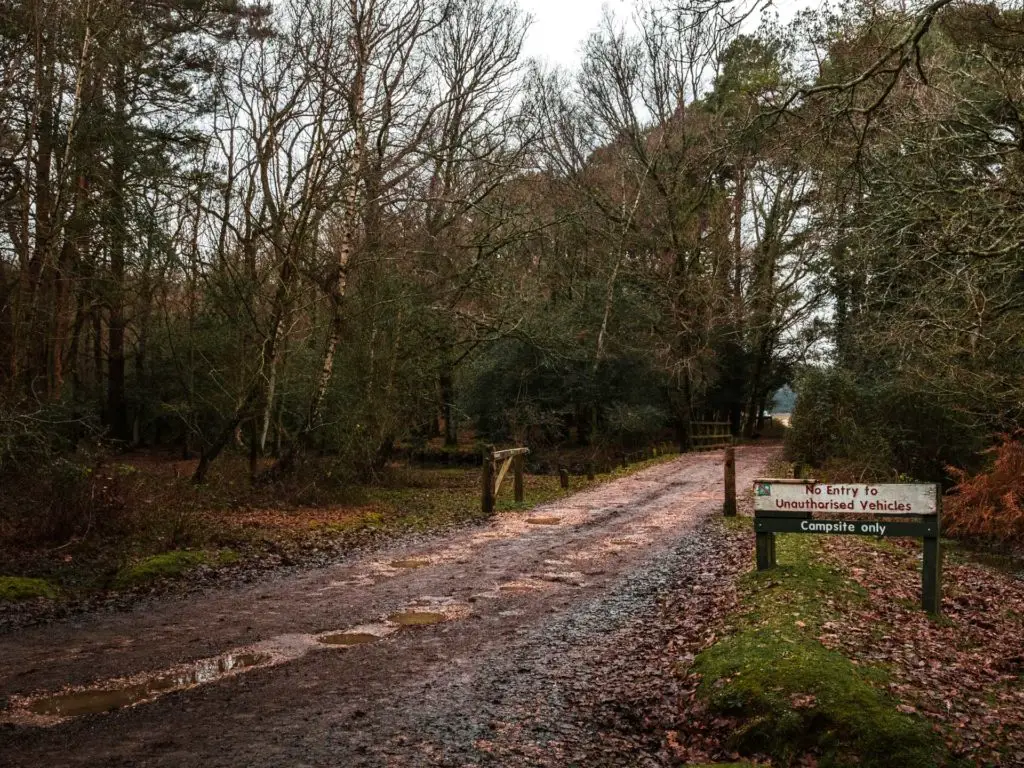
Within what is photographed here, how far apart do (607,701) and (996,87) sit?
10.8m

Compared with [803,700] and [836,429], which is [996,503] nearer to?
[836,429]

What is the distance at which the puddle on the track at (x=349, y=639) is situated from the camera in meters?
7.30

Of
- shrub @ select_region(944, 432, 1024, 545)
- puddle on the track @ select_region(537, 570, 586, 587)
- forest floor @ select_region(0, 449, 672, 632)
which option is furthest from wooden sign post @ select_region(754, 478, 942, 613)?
shrub @ select_region(944, 432, 1024, 545)

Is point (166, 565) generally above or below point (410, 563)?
above

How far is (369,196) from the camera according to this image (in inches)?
658

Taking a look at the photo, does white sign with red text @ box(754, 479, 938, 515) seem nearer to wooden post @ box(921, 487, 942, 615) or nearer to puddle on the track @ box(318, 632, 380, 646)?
wooden post @ box(921, 487, 942, 615)

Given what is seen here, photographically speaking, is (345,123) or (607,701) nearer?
(607,701)

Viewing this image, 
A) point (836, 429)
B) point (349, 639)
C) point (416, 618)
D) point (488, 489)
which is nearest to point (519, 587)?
point (416, 618)

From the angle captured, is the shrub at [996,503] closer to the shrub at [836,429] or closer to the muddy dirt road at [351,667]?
the shrub at [836,429]

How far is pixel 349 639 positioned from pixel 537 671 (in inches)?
73.0

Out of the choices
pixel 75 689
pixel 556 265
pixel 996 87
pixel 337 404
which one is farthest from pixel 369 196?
pixel 556 265

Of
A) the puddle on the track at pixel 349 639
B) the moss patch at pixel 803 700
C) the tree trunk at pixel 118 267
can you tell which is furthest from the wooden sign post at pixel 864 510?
the tree trunk at pixel 118 267

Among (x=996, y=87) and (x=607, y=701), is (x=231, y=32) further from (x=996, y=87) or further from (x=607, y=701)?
(x=607, y=701)

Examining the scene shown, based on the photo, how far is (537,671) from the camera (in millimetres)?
6621
